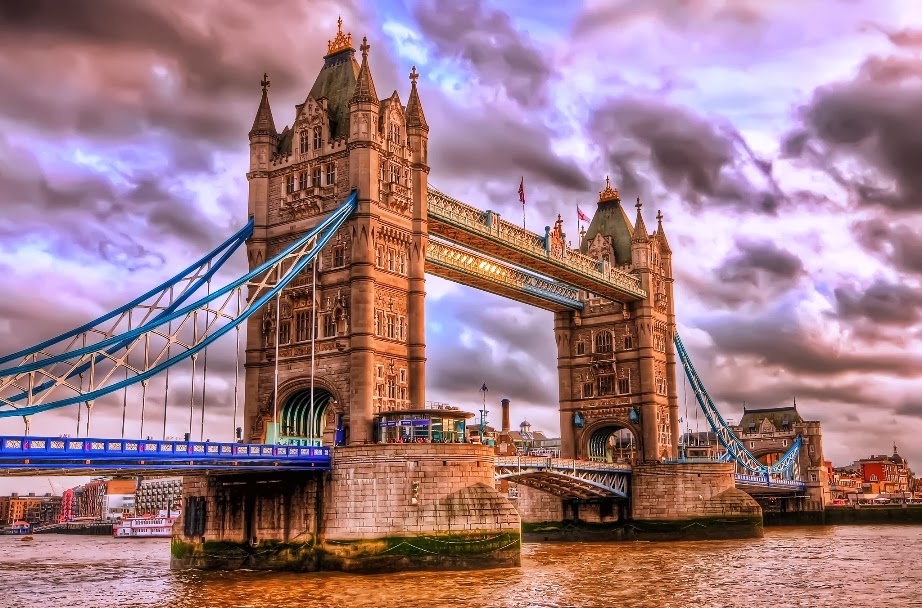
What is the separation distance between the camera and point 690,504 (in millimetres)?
76000

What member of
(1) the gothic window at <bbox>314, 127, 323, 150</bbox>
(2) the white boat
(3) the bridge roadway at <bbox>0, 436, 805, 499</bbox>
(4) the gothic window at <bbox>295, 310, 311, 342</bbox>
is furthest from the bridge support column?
(2) the white boat

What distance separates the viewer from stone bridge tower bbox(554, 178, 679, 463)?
83.4m

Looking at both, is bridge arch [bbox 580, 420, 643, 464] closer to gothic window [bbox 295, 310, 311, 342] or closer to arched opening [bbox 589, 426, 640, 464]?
arched opening [bbox 589, 426, 640, 464]

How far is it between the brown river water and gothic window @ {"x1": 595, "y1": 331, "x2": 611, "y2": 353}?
2560 cm

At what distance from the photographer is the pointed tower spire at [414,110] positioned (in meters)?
59.7

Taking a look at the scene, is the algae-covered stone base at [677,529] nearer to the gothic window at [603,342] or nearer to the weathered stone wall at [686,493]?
the weathered stone wall at [686,493]

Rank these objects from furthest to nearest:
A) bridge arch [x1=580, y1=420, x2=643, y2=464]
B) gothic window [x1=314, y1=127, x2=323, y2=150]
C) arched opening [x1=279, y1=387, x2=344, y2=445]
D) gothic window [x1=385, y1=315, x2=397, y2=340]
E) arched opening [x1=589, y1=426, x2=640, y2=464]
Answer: arched opening [x1=589, y1=426, x2=640, y2=464]
bridge arch [x1=580, y1=420, x2=643, y2=464]
gothic window [x1=314, y1=127, x2=323, y2=150]
gothic window [x1=385, y1=315, x2=397, y2=340]
arched opening [x1=279, y1=387, x2=344, y2=445]

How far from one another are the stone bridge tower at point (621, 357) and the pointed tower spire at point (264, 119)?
34.3 m

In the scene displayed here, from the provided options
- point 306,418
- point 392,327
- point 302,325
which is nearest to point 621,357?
point 392,327

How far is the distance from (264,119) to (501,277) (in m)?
21.3

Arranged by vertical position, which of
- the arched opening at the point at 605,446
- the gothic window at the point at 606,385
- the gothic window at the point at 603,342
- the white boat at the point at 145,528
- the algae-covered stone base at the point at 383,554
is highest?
the gothic window at the point at 603,342

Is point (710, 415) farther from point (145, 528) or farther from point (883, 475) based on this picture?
point (883, 475)

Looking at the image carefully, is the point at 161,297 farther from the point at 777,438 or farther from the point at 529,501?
the point at 777,438

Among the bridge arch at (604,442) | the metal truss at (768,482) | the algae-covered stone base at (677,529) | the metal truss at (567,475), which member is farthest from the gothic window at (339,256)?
the metal truss at (768,482)
